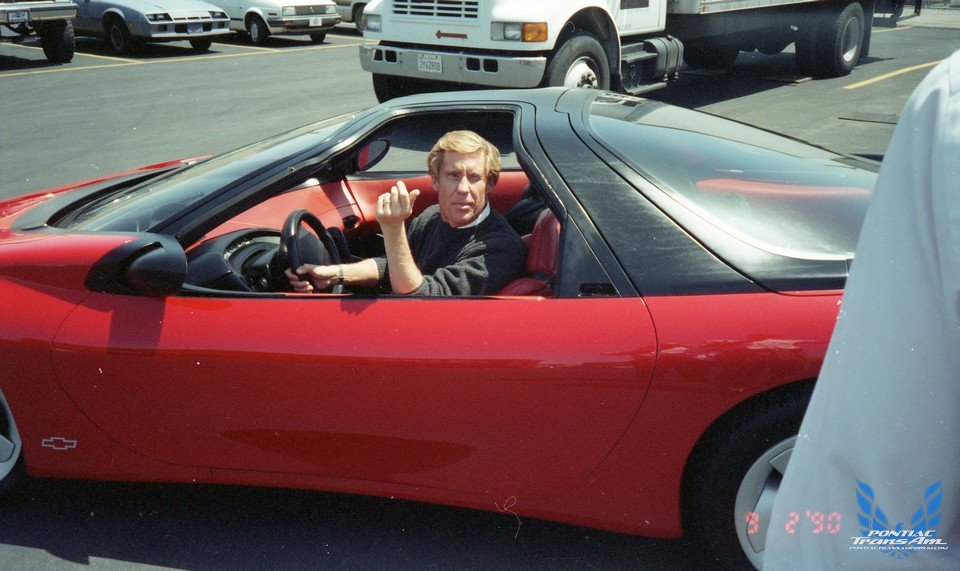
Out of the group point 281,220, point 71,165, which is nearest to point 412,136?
point 71,165

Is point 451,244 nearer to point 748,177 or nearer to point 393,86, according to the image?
point 748,177

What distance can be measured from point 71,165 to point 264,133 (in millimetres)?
1784

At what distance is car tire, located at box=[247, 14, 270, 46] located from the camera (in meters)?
16.5

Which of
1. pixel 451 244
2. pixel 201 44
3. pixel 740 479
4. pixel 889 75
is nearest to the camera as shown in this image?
pixel 740 479

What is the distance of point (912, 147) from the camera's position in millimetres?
804

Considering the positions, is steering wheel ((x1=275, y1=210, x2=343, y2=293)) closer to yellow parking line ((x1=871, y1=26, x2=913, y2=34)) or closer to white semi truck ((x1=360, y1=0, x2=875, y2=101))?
white semi truck ((x1=360, y1=0, x2=875, y2=101))

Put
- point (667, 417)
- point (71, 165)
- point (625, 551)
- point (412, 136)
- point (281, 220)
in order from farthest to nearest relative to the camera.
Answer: point (412, 136) → point (71, 165) → point (281, 220) → point (625, 551) → point (667, 417)

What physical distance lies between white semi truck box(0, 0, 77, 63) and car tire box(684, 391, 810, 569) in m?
13.1

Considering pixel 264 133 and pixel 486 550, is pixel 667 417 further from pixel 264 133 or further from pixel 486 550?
pixel 264 133

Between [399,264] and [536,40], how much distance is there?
5.52m

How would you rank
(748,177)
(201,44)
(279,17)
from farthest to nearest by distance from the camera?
(279,17)
(201,44)
(748,177)

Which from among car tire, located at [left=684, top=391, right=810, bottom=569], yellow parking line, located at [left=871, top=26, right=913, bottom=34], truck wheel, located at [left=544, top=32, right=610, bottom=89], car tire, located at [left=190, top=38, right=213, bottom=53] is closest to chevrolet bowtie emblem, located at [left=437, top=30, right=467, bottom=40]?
truck wheel, located at [left=544, top=32, right=610, bottom=89]

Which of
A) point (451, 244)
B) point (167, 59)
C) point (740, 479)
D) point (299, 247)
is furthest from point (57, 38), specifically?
point (740, 479)

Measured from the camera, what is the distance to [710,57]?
13.0m
